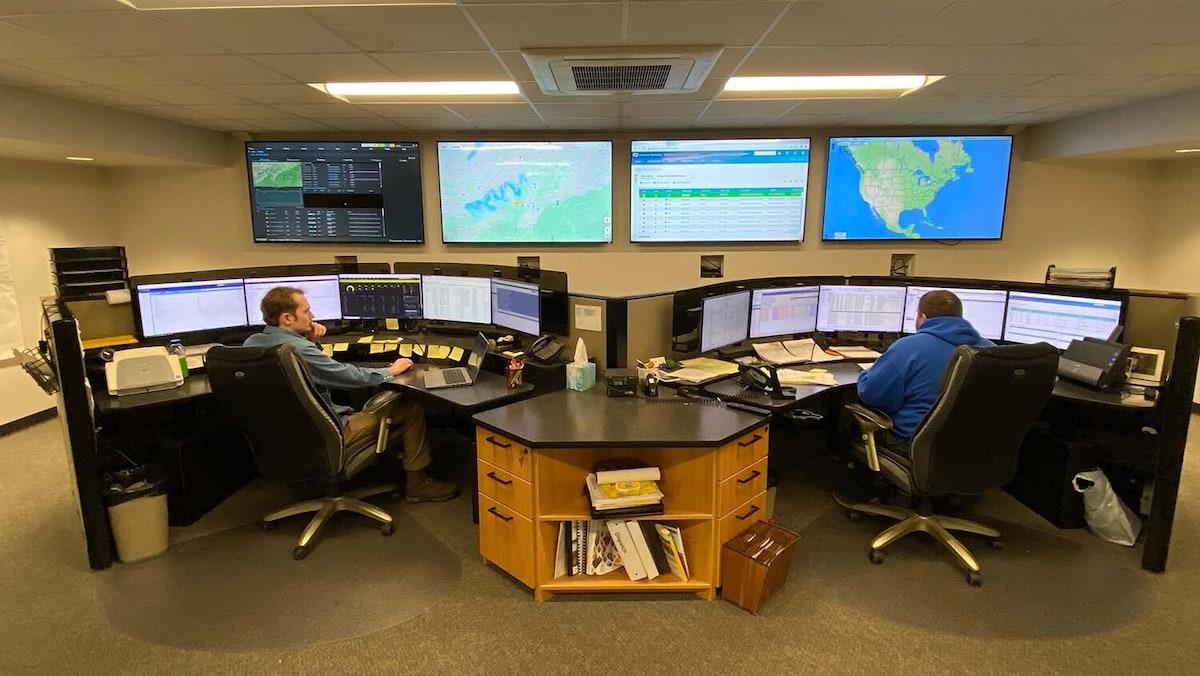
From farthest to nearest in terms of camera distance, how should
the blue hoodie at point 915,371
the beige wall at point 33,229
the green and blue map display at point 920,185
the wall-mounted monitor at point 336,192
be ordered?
the wall-mounted monitor at point 336,192
the green and blue map display at point 920,185
the beige wall at point 33,229
the blue hoodie at point 915,371

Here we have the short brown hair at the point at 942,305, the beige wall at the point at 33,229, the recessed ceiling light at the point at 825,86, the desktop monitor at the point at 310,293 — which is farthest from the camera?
the beige wall at the point at 33,229

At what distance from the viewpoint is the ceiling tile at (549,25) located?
Result: 6.82 feet

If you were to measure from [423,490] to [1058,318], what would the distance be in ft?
11.3

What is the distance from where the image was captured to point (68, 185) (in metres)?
4.57

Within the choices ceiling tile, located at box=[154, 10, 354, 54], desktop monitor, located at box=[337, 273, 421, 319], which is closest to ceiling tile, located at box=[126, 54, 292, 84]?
ceiling tile, located at box=[154, 10, 354, 54]

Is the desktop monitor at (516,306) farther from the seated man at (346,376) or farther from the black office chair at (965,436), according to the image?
the black office chair at (965,436)

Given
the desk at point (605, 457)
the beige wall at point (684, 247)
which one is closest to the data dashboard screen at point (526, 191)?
Result: the beige wall at point (684, 247)

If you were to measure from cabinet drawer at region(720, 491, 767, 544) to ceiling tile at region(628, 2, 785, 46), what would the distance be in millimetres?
1841

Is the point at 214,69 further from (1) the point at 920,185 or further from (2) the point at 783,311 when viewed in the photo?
(1) the point at 920,185

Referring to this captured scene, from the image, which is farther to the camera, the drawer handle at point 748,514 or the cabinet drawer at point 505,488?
the drawer handle at point 748,514

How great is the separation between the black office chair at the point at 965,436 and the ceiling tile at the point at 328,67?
2675mm

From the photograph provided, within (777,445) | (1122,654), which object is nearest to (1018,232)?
(777,445)

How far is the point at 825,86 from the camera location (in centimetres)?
336

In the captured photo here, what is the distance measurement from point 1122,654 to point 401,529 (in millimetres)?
2856
